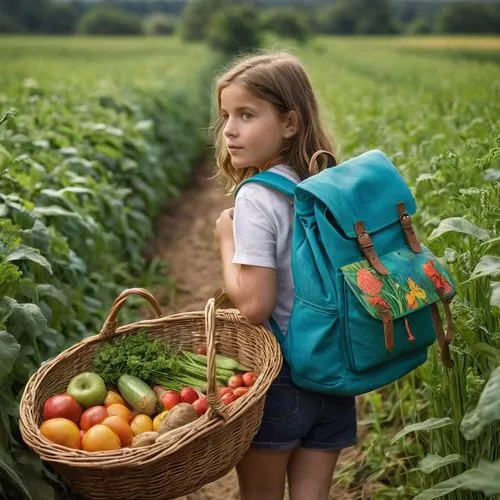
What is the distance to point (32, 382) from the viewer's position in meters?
2.18

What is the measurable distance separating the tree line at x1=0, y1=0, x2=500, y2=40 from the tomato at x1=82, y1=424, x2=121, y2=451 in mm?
36260

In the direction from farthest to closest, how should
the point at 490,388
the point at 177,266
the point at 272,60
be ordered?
the point at 177,266 → the point at 272,60 → the point at 490,388

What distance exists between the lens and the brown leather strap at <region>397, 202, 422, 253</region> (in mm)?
2141

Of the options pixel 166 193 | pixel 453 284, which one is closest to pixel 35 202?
pixel 453 284

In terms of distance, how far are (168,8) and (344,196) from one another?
292 feet

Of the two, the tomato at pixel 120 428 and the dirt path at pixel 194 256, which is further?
the dirt path at pixel 194 256

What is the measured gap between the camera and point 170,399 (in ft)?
7.54

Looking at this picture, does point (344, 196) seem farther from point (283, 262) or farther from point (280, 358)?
point (280, 358)

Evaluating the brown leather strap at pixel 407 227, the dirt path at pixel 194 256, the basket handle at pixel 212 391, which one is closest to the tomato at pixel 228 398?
the basket handle at pixel 212 391

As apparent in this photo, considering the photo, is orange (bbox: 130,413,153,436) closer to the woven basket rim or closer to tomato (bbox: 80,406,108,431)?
tomato (bbox: 80,406,108,431)

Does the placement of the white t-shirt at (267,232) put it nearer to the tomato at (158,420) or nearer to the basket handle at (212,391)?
the basket handle at (212,391)

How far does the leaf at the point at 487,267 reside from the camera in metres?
1.91

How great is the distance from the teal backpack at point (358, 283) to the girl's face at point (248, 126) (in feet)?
0.88

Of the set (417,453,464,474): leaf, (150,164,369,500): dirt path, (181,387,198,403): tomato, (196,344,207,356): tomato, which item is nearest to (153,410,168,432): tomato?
(181,387,198,403): tomato
